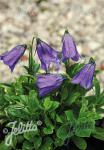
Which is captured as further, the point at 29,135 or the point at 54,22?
the point at 54,22

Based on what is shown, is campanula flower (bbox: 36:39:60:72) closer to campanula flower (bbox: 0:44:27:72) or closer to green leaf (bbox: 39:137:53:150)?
campanula flower (bbox: 0:44:27:72)

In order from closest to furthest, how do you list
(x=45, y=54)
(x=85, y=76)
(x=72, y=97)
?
(x=85, y=76) → (x=45, y=54) → (x=72, y=97)

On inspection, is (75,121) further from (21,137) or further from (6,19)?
(6,19)

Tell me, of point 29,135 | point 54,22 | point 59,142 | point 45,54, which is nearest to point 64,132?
point 59,142

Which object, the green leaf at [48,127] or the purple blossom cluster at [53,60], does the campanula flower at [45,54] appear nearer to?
the purple blossom cluster at [53,60]

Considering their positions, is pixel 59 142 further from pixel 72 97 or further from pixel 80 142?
pixel 72 97

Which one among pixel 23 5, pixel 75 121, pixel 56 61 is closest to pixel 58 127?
pixel 75 121
